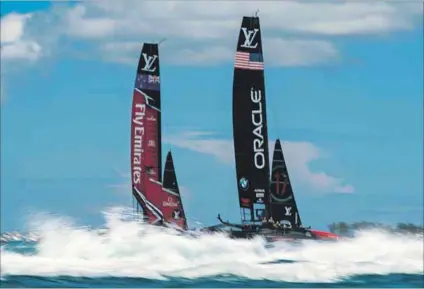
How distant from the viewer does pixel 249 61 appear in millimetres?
30984

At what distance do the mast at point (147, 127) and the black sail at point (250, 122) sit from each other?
5.58ft

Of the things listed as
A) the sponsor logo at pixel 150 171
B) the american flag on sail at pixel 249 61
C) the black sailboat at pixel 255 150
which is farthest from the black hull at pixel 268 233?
the american flag on sail at pixel 249 61

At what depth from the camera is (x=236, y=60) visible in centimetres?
3094

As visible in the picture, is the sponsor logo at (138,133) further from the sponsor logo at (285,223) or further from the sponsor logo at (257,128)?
the sponsor logo at (285,223)

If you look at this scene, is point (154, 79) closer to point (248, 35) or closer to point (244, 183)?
point (248, 35)

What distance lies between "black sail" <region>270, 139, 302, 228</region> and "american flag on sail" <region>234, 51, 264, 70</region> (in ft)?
4.90

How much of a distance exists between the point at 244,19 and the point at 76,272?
6.00m

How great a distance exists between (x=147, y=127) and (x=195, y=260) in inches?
157

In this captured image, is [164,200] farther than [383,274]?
Yes

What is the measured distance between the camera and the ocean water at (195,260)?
27.8 metres

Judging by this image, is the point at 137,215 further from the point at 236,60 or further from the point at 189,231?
the point at 236,60

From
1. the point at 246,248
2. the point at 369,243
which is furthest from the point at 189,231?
the point at 369,243

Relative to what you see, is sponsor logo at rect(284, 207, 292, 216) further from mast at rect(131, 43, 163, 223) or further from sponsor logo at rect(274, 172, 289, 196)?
mast at rect(131, 43, 163, 223)

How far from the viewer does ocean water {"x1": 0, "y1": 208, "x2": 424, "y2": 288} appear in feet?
91.1
